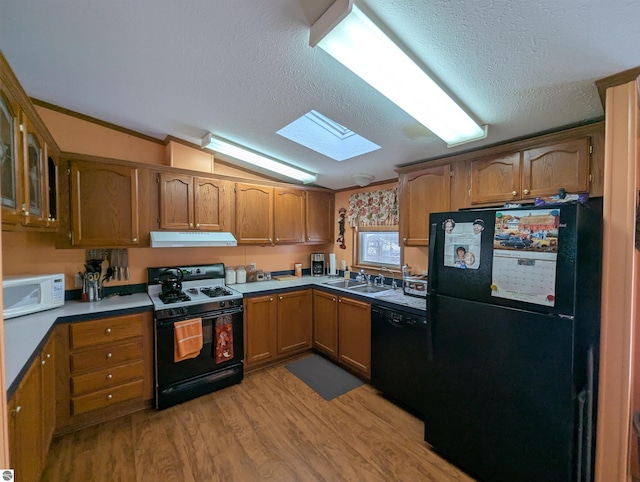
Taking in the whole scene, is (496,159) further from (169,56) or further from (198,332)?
(198,332)

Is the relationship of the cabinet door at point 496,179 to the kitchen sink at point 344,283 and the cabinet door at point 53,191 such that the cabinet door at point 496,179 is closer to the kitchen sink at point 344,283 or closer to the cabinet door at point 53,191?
the kitchen sink at point 344,283

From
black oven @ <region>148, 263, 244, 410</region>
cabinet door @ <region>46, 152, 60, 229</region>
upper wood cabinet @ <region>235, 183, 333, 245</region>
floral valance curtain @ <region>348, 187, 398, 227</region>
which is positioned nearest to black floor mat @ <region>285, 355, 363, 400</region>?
black oven @ <region>148, 263, 244, 410</region>

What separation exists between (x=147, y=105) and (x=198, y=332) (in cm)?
194

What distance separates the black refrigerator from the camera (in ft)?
4.48

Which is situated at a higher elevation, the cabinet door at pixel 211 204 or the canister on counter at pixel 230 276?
the cabinet door at pixel 211 204

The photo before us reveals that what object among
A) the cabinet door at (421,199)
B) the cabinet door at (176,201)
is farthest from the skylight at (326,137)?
the cabinet door at (176,201)

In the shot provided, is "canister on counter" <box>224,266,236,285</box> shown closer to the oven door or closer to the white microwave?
the oven door

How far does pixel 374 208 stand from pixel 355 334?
1.50 metres

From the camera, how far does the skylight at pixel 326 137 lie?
8.43ft

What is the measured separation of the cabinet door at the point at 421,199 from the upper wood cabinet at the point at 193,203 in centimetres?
190

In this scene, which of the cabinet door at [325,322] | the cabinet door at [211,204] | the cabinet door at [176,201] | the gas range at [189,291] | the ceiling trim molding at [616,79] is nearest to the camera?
the ceiling trim molding at [616,79]

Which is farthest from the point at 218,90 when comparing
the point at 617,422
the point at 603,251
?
the point at 617,422

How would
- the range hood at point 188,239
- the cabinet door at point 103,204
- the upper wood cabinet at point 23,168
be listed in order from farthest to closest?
the range hood at point 188,239 < the cabinet door at point 103,204 < the upper wood cabinet at point 23,168

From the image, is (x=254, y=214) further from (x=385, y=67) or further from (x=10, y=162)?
(x=385, y=67)
